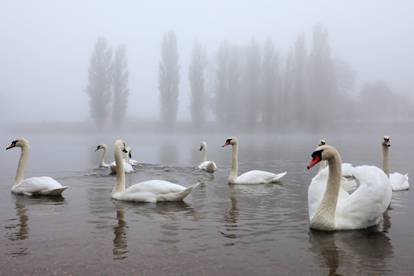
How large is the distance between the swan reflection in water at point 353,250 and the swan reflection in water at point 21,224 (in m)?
3.82

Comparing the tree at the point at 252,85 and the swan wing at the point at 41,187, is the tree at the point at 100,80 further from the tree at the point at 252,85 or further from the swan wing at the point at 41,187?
the swan wing at the point at 41,187

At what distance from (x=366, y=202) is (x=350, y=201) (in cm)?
27

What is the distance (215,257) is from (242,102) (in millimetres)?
62771

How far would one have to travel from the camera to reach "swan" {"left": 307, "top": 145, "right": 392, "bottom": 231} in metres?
6.79

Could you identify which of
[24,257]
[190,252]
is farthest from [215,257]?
[24,257]

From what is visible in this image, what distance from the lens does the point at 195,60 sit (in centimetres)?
6775

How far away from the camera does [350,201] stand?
7051 millimetres

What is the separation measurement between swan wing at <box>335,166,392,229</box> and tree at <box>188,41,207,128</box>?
59295mm

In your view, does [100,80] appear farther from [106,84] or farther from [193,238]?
[193,238]

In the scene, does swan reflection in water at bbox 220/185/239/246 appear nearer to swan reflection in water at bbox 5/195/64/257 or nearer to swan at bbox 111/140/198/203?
swan at bbox 111/140/198/203

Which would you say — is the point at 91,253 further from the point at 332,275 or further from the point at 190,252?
the point at 332,275

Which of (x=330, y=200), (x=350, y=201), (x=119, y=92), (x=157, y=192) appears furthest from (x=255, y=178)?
(x=119, y=92)

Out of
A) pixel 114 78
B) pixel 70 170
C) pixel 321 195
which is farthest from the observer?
pixel 114 78

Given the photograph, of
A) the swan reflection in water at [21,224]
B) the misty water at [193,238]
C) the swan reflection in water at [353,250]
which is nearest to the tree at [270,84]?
the misty water at [193,238]
